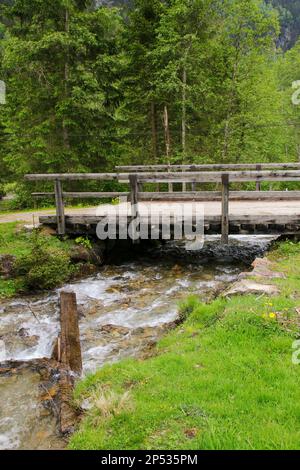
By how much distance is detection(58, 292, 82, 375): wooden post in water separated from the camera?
19.6 feet

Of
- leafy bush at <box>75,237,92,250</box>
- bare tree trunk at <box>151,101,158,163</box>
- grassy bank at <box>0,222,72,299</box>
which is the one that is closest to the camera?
grassy bank at <box>0,222,72,299</box>

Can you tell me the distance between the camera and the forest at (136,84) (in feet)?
60.2

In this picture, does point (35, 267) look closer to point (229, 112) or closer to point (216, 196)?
point (216, 196)

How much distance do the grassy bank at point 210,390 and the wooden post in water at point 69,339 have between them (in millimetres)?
809

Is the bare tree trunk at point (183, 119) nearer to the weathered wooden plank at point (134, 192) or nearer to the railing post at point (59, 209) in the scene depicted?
the weathered wooden plank at point (134, 192)

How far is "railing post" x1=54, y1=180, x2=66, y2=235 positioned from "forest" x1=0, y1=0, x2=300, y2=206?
24.4 ft

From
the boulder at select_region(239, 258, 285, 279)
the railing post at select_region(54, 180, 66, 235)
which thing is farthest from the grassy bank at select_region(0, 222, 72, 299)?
the boulder at select_region(239, 258, 285, 279)

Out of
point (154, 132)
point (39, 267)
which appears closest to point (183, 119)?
point (154, 132)

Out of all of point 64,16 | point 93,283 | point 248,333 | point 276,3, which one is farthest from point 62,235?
point 276,3

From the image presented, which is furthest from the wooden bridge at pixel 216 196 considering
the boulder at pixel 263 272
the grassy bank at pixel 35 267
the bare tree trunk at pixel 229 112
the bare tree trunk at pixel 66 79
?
the bare tree trunk at pixel 229 112

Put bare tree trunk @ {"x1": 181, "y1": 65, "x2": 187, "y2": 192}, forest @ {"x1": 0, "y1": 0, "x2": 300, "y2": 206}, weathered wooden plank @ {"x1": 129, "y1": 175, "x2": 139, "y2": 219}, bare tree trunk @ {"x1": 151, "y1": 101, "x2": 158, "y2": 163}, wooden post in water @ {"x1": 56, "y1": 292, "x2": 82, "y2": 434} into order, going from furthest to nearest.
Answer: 1. bare tree trunk @ {"x1": 151, "y1": 101, "x2": 158, "y2": 163}
2. bare tree trunk @ {"x1": 181, "y1": 65, "x2": 187, "y2": 192}
3. forest @ {"x1": 0, "y1": 0, "x2": 300, "y2": 206}
4. weathered wooden plank @ {"x1": 129, "y1": 175, "x2": 139, "y2": 219}
5. wooden post in water @ {"x1": 56, "y1": 292, "x2": 82, "y2": 434}

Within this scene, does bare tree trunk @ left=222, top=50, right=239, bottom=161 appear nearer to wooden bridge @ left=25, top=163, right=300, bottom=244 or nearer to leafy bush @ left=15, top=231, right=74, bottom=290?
wooden bridge @ left=25, top=163, right=300, bottom=244

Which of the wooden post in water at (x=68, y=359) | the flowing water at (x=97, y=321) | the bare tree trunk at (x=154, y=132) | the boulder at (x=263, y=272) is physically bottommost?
the flowing water at (x=97, y=321)

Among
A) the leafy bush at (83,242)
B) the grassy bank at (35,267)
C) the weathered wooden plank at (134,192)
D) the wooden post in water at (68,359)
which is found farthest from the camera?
the leafy bush at (83,242)
